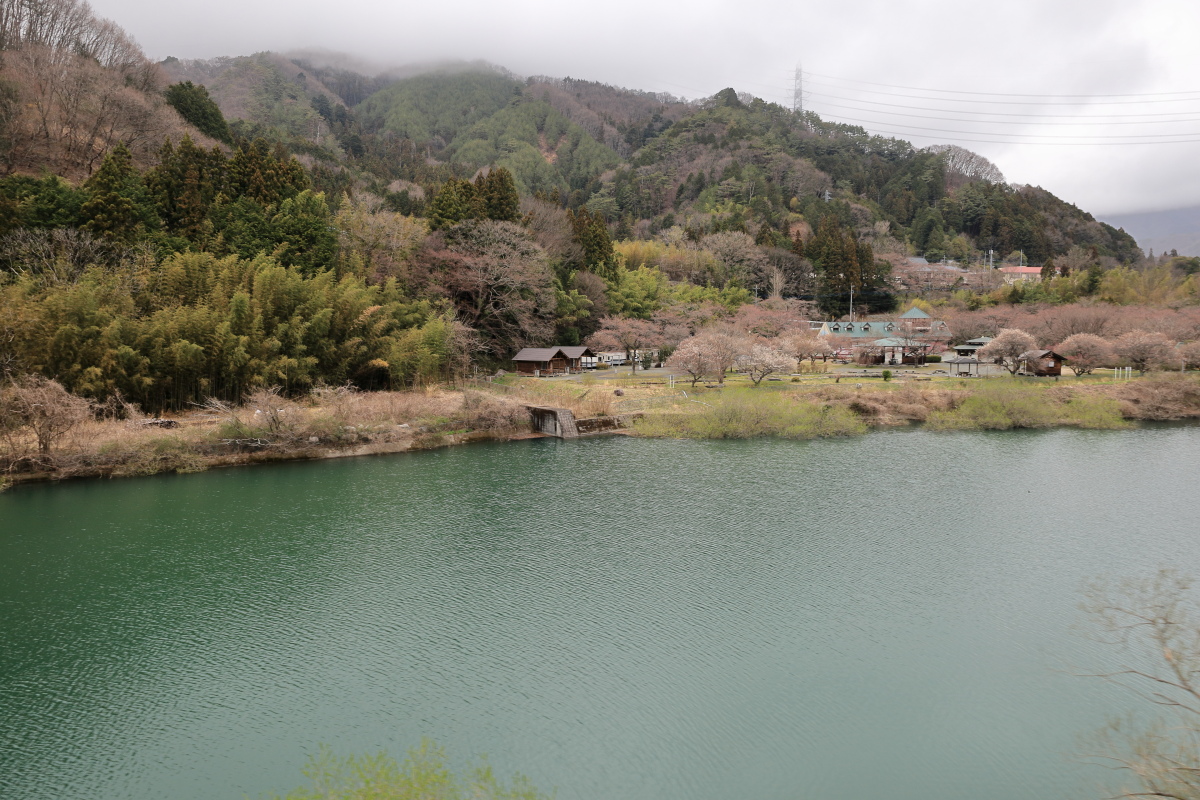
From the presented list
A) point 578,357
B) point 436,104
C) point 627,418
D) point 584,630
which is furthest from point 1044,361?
point 436,104

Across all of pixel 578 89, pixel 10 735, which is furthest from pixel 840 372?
pixel 578 89

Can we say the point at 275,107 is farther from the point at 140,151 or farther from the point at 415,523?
the point at 415,523

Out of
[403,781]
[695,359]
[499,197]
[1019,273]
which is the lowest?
[403,781]

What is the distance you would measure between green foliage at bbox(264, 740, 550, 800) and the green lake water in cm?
21

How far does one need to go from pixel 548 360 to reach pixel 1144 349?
27.1 metres

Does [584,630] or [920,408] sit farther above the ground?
[920,408]

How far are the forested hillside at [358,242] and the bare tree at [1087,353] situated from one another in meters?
13.6

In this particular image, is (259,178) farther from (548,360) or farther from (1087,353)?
(1087,353)

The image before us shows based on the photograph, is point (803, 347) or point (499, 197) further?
point (803, 347)

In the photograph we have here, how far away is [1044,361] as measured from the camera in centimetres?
3150

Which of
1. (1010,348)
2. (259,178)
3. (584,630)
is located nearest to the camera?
(584,630)

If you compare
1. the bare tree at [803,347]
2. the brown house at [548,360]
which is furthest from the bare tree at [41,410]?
the bare tree at [803,347]

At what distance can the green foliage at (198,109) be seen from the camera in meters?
34.3

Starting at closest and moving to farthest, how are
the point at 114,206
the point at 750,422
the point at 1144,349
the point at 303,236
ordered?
the point at 750,422
the point at 114,206
the point at 303,236
the point at 1144,349
